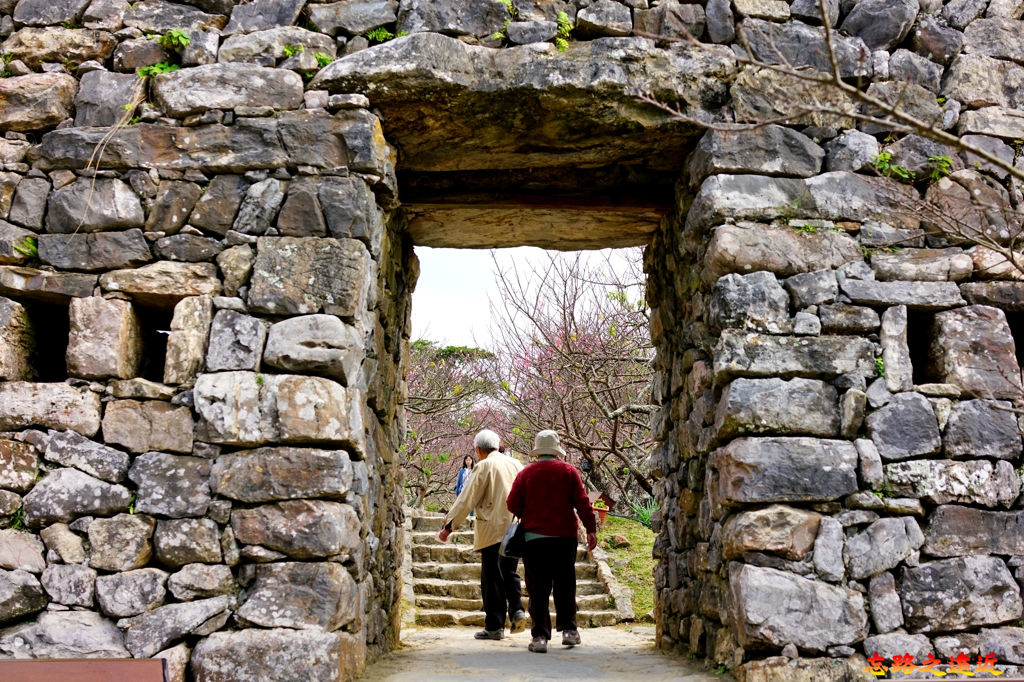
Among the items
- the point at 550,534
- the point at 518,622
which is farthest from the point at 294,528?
the point at 518,622

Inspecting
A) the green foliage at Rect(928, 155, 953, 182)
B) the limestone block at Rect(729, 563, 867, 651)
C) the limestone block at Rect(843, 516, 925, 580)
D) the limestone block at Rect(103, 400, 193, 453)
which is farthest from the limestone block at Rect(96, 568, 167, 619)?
the green foliage at Rect(928, 155, 953, 182)

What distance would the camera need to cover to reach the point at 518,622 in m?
5.83

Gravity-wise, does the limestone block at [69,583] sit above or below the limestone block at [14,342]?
below

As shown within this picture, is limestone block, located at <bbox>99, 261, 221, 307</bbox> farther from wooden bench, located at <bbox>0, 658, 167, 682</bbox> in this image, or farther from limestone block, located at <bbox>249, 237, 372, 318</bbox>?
wooden bench, located at <bbox>0, 658, 167, 682</bbox>

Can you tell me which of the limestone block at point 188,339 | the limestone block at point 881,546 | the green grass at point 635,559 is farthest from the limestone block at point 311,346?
the green grass at point 635,559

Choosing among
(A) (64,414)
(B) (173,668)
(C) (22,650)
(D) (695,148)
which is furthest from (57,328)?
(D) (695,148)

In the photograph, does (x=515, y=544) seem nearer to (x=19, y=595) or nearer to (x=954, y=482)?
(x=954, y=482)

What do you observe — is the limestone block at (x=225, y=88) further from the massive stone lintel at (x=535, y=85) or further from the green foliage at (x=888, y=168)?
the green foliage at (x=888, y=168)

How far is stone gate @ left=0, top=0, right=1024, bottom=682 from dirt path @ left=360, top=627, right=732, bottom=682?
0.20 metres

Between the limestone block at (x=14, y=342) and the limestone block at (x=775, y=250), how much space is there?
2876 millimetres

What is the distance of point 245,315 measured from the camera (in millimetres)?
3463

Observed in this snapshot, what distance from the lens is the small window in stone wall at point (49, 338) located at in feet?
11.9

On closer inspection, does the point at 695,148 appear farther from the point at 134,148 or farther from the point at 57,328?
the point at 57,328

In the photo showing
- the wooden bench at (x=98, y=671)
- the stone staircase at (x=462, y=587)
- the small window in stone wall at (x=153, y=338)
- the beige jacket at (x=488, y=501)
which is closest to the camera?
the wooden bench at (x=98, y=671)
